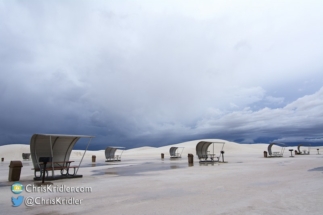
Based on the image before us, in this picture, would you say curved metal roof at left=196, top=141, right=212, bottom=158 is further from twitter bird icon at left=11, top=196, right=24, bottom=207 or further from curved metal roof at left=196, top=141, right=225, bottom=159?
twitter bird icon at left=11, top=196, right=24, bottom=207

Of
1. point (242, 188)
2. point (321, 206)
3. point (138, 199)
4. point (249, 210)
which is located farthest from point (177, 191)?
point (321, 206)

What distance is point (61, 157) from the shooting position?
1509 cm

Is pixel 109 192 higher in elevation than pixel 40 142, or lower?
lower

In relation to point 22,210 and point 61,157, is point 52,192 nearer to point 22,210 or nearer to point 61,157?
point 22,210

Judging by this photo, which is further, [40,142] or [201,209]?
[40,142]

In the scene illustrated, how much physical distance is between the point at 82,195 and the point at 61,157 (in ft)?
24.2

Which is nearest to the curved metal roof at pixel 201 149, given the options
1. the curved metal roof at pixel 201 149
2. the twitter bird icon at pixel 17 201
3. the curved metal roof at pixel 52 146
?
Result: the curved metal roof at pixel 201 149

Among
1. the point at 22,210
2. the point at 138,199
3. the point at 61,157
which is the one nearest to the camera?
the point at 22,210

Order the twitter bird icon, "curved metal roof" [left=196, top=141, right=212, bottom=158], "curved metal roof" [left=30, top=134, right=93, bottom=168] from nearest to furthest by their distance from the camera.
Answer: the twitter bird icon, "curved metal roof" [left=30, top=134, right=93, bottom=168], "curved metal roof" [left=196, top=141, right=212, bottom=158]

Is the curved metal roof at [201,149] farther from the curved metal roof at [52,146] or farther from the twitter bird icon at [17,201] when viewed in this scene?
the twitter bird icon at [17,201]

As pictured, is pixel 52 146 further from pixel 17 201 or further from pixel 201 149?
pixel 201 149

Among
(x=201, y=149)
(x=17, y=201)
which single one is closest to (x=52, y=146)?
(x=17, y=201)

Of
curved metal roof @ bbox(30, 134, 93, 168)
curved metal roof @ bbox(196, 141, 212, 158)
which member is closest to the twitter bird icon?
curved metal roof @ bbox(30, 134, 93, 168)

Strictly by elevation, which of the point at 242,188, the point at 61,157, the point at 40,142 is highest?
the point at 40,142
